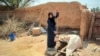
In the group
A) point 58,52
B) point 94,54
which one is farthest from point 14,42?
point 94,54

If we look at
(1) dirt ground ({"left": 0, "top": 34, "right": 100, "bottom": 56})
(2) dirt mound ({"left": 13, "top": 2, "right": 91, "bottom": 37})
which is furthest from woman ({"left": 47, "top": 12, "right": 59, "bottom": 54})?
(2) dirt mound ({"left": 13, "top": 2, "right": 91, "bottom": 37})

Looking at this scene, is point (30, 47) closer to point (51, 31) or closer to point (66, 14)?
point (51, 31)

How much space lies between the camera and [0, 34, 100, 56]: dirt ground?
8329 millimetres

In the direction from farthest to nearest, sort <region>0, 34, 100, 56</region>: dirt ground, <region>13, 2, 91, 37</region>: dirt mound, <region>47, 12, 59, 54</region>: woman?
<region>13, 2, 91, 37</region>: dirt mound, <region>0, 34, 100, 56</region>: dirt ground, <region>47, 12, 59, 54</region>: woman

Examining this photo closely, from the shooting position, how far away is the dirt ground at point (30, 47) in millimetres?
8329

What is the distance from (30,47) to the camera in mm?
9711

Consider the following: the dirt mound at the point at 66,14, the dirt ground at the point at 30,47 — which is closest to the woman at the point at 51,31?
the dirt ground at the point at 30,47

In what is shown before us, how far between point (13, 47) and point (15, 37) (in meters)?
1.72

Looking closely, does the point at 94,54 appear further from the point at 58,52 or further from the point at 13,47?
the point at 13,47

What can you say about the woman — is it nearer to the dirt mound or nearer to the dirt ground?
the dirt ground

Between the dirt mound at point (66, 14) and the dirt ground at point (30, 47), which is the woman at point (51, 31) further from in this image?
the dirt mound at point (66, 14)

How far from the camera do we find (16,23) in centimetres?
1251

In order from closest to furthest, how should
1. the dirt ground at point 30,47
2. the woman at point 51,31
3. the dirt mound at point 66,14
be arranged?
the woman at point 51,31
the dirt ground at point 30,47
the dirt mound at point 66,14

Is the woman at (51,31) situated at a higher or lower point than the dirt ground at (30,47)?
higher
